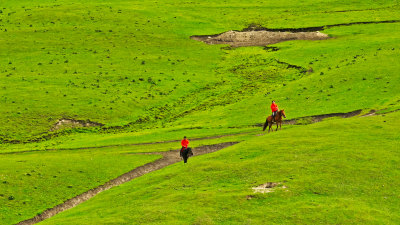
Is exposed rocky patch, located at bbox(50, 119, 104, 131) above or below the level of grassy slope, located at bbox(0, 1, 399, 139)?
below

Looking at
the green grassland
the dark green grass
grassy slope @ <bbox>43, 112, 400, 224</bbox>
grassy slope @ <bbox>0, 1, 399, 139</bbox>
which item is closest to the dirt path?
the dark green grass

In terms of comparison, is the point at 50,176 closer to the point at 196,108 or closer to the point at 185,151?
the point at 185,151

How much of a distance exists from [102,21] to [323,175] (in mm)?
87506

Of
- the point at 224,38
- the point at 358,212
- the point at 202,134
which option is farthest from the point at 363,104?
the point at 224,38

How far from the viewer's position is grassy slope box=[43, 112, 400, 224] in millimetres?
37062

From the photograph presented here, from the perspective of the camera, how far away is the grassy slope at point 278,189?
37062 mm

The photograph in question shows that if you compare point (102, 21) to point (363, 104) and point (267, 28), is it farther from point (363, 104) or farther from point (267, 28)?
point (363, 104)

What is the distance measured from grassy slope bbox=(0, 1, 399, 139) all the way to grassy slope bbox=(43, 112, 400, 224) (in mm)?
22407

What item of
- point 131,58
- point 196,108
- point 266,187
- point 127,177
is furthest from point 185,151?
point 131,58

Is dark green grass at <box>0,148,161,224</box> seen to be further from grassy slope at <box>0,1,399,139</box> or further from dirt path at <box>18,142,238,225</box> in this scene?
grassy slope at <box>0,1,399,139</box>

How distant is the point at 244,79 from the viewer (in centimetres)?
9881

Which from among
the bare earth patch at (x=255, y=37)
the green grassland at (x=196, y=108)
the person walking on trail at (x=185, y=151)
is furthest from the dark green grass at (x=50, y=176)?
the bare earth patch at (x=255, y=37)

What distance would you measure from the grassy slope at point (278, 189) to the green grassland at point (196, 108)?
0.14m

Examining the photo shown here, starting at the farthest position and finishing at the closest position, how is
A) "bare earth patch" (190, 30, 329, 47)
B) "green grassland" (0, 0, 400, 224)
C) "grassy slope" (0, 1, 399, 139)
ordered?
"bare earth patch" (190, 30, 329, 47) → "grassy slope" (0, 1, 399, 139) → "green grassland" (0, 0, 400, 224)
